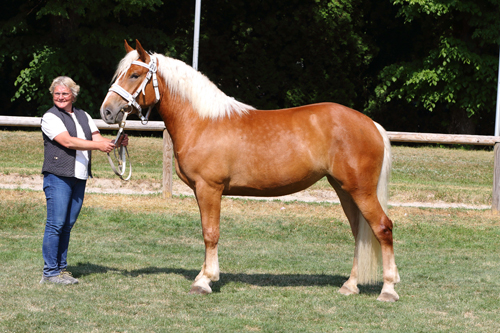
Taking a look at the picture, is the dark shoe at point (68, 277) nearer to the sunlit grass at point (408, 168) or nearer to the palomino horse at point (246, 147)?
the palomino horse at point (246, 147)

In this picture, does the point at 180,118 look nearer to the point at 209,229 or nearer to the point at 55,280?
the point at 209,229

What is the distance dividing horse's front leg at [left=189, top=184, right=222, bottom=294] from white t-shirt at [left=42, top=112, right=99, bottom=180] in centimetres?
113

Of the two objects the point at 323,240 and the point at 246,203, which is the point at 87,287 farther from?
the point at 246,203

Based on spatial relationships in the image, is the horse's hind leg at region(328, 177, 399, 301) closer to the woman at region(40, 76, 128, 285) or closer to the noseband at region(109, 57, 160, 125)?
the noseband at region(109, 57, 160, 125)

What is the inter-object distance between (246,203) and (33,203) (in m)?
3.48

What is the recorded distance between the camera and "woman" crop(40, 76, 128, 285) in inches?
208

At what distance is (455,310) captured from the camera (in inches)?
195

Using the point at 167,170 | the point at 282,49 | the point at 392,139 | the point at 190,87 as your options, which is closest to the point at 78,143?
the point at 190,87

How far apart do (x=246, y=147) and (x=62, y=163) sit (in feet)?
5.66

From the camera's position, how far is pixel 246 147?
5262mm

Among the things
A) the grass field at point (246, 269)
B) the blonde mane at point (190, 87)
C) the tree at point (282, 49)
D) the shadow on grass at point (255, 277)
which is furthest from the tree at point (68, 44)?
the blonde mane at point (190, 87)

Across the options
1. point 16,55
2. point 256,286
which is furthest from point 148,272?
point 16,55

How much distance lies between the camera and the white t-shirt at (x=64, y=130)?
17.3 ft

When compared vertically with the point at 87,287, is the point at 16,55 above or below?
above
